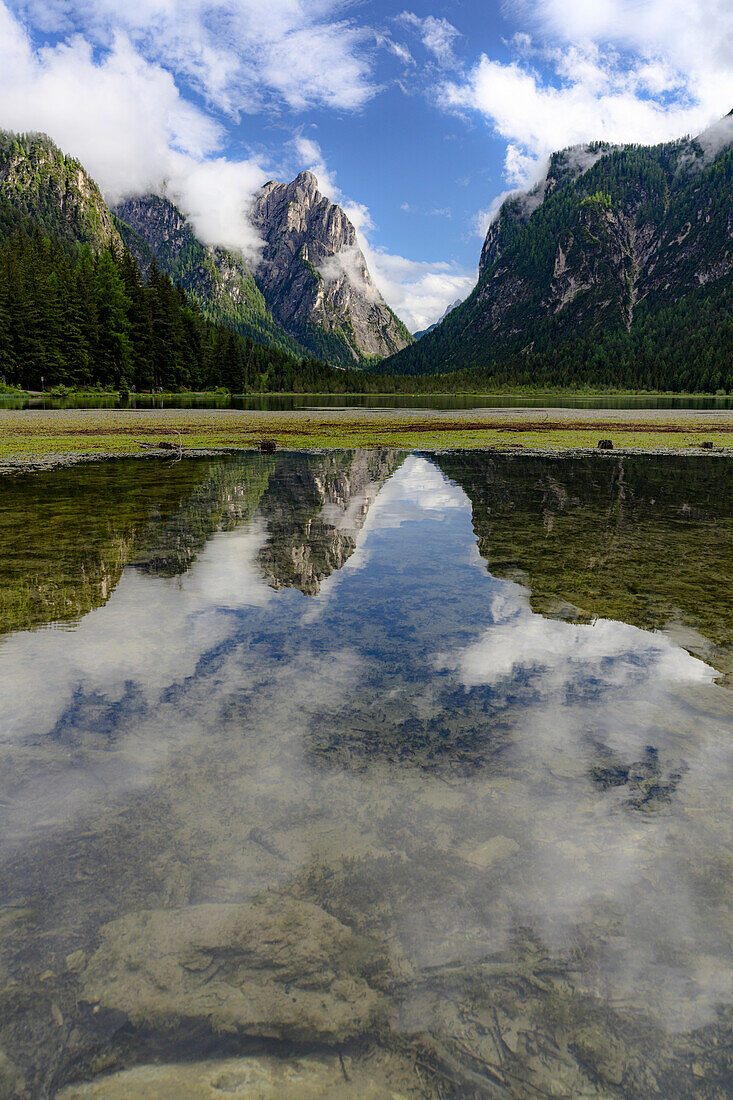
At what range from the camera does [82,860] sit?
4.23 meters

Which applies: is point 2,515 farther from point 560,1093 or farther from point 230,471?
point 560,1093

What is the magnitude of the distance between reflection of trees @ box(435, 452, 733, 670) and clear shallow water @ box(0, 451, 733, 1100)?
0.51 feet

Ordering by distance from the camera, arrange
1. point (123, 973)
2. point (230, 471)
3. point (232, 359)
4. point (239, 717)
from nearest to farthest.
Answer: point (123, 973) < point (239, 717) < point (230, 471) < point (232, 359)

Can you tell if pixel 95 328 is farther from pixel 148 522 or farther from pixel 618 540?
pixel 618 540

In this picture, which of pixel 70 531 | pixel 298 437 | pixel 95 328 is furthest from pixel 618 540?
pixel 95 328

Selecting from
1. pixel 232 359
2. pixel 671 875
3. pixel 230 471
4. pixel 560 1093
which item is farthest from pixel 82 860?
pixel 232 359

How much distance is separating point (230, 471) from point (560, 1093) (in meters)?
27.2

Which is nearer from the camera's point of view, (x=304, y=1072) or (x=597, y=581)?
(x=304, y=1072)

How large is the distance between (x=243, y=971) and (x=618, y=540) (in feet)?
44.0

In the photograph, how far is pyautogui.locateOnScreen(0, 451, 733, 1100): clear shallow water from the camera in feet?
9.93

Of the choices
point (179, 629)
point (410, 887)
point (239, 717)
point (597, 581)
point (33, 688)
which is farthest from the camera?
point (597, 581)

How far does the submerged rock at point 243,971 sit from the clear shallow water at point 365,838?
0.01 metres

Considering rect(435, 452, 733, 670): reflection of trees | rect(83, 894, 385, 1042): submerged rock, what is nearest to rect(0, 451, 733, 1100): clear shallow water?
rect(83, 894, 385, 1042): submerged rock

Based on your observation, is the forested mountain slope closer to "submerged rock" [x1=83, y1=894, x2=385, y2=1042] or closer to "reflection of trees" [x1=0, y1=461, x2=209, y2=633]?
"reflection of trees" [x1=0, y1=461, x2=209, y2=633]
